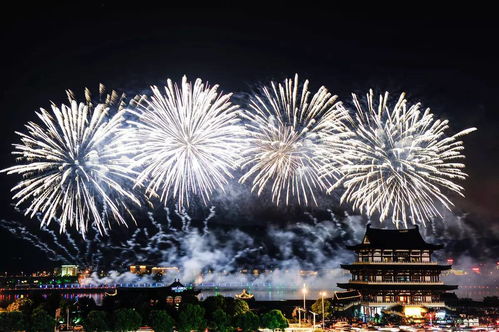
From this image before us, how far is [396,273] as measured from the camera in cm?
7256

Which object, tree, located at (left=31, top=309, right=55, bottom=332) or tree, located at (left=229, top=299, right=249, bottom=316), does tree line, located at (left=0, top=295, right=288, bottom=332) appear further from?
tree, located at (left=229, top=299, right=249, bottom=316)

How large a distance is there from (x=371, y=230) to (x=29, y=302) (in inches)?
1625

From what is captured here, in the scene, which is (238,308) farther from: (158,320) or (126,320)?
(126,320)

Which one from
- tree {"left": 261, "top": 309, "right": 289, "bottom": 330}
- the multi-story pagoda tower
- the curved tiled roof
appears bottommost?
tree {"left": 261, "top": 309, "right": 289, "bottom": 330}

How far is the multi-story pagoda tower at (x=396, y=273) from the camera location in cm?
7125

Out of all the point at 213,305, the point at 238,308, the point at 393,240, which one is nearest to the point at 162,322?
the point at 213,305

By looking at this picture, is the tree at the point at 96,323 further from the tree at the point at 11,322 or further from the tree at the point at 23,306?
the tree at the point at 23,306

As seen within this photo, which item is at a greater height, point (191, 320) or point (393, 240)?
point (393, 240)

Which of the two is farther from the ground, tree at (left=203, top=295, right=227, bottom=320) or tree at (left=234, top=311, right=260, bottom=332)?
tree at (left=203, top=295, right=227, bottom=320)

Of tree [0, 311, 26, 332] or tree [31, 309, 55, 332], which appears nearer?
tree [0, 311, 26, 332]

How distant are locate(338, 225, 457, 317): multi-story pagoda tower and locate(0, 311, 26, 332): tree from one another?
1553 inches

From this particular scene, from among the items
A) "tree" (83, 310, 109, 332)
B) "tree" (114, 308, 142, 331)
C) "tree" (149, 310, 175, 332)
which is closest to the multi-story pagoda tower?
"tree" (149, 310, 175, 332)

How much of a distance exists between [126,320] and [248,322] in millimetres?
10130

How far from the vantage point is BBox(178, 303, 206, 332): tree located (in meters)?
49.2
